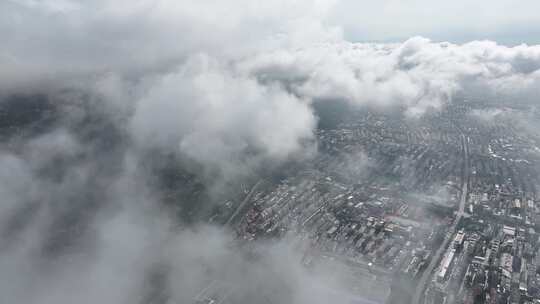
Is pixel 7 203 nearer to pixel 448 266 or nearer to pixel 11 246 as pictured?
pixel 11 246

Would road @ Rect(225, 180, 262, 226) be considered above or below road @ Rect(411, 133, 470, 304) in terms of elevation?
above

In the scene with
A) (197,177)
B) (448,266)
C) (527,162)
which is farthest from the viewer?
(527,162)

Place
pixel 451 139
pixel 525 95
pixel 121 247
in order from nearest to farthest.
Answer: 1. pixel 121 247
2. pixel 451 139
3. pixel 525 95

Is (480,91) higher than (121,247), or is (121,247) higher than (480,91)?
(121,247)

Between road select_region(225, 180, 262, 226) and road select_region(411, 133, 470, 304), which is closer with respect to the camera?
road select_region(411, 133, 470, 304)

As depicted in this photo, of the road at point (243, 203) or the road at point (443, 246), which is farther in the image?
the road at point (243, 203)

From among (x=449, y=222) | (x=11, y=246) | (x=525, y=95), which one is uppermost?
(x=11, y=246)

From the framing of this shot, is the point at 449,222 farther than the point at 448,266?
Yes

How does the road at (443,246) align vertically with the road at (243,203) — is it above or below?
below

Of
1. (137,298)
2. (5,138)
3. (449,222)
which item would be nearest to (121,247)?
(137,298)

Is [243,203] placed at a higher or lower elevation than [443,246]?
higher

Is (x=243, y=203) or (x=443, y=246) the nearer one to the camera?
(x=443, y=246)
